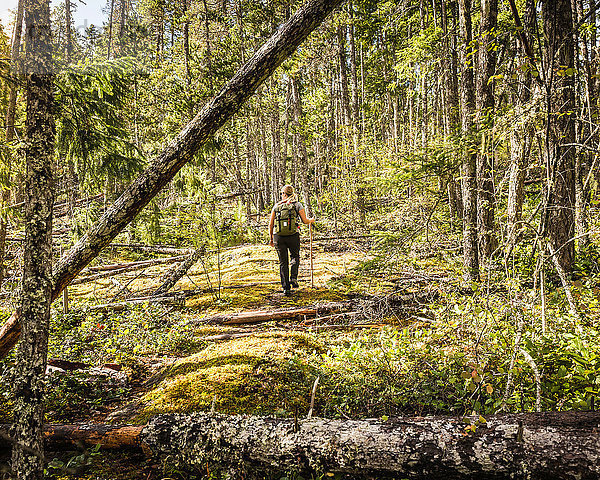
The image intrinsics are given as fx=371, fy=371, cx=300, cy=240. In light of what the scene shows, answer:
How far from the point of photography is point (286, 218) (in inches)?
300

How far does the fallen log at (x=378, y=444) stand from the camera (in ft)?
7.90

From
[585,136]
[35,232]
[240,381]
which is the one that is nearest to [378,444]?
[240,381]

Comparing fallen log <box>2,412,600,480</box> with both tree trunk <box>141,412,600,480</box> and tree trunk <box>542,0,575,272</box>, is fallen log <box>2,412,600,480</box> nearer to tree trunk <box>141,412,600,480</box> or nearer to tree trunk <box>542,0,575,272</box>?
tree trunk <box>141,412,600,480</box>

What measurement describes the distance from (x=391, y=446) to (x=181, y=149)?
2.74 meters

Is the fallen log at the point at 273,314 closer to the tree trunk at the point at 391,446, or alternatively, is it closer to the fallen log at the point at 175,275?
the fallen log at the point at 175,275

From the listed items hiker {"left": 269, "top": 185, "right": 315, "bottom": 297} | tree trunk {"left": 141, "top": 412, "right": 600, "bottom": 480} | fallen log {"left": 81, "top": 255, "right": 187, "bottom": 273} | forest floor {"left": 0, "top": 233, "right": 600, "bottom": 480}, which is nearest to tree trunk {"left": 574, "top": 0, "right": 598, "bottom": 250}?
forest floor {"left": 0, "top": 233, "right": 600, "bottom": 480}

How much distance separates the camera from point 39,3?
2.63m

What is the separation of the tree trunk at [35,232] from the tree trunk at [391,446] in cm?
87

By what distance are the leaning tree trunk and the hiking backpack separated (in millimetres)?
4590

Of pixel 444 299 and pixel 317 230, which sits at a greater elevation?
pixel 317 230

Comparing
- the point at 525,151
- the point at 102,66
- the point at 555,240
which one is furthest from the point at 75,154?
the point at 555,240

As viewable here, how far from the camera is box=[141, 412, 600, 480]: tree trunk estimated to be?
7.89ft

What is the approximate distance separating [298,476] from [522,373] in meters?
2.33

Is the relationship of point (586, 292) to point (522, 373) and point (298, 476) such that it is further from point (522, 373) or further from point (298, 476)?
point (298, 476)
